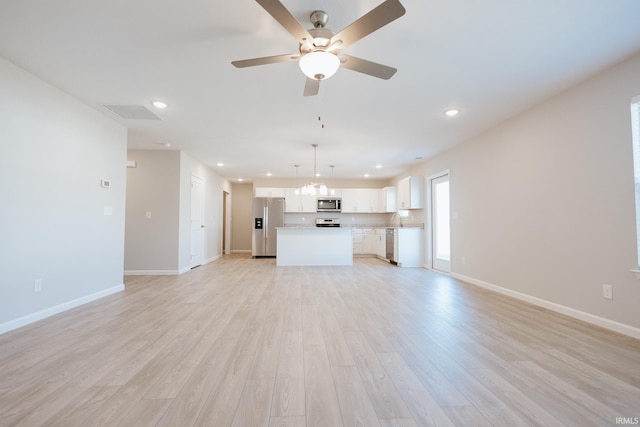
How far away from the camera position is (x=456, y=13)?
195 cm

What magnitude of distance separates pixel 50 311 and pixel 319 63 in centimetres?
368

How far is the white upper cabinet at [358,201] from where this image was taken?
8664mm

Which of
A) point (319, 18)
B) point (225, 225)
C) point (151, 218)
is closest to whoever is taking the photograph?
point (319, 18)

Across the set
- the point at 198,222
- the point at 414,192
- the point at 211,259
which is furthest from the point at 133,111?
the point at 414,192

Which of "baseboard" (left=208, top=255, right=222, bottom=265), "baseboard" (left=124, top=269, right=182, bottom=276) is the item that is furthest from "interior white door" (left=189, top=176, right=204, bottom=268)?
"baseboard" (left=124, top=269, right=182, bottom=276)

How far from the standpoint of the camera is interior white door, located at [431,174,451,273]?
561cm

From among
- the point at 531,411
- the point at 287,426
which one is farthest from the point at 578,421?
the point at 287,426

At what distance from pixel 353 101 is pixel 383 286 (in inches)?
108

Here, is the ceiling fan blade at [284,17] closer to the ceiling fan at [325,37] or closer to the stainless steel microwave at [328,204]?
the ceiling fan at [325,37]

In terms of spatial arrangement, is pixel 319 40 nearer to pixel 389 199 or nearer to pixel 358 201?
pixel 389 199

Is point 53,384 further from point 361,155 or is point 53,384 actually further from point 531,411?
point 361,155

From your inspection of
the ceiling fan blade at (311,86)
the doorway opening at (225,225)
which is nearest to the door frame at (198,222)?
the doorway opening at (225,225)

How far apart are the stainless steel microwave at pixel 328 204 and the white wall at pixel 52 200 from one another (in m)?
5.41

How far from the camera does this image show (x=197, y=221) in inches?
251
